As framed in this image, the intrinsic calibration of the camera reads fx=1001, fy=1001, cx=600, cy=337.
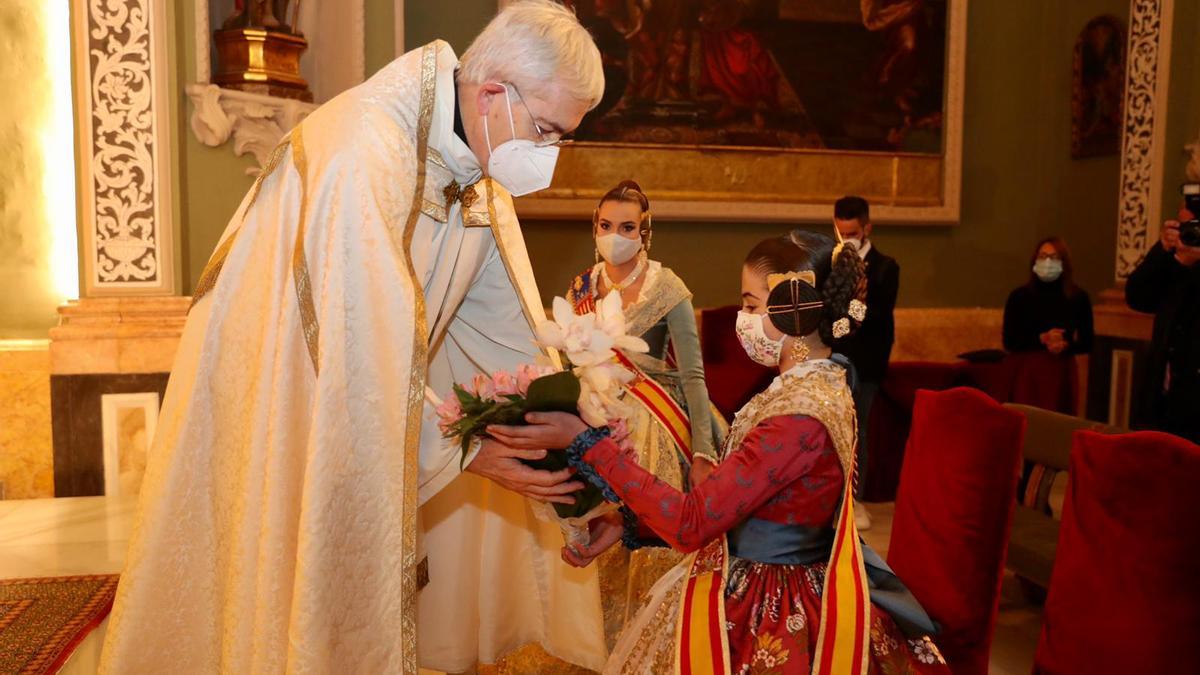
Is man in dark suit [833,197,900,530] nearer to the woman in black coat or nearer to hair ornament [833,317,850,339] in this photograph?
the woman in black coat

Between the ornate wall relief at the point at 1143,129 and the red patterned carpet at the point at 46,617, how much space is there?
674 cm

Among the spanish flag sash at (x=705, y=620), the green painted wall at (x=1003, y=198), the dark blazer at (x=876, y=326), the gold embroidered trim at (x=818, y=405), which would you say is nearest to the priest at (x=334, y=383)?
the spanish flag sash at (x=705, y=620)

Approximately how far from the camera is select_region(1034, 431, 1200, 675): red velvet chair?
7.01 ft

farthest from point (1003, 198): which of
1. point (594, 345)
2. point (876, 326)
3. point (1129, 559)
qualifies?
point (594, 345)

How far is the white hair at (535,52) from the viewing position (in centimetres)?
217

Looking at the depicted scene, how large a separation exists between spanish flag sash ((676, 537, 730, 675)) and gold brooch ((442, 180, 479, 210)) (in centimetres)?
98

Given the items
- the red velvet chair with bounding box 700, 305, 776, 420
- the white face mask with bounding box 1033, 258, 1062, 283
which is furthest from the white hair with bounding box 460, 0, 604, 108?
the white face mask with bounding box 1033, 258, 1062, 283

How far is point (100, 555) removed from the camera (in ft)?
14.2

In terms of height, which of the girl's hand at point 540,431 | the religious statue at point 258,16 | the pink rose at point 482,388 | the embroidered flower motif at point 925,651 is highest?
the religious statue at point 258,16

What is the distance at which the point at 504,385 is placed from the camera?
6.66ft

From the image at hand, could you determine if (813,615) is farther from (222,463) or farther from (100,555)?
(100,555)

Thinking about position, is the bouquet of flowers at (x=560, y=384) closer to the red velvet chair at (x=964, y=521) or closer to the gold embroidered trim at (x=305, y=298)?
the gold embroidered trim at (x=305, y=298)

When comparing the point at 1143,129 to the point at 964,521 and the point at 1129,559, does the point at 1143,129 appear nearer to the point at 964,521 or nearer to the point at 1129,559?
the point at 964,521

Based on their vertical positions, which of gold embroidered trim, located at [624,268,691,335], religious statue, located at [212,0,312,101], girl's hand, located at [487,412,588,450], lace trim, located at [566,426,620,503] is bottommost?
lace trim, located at [566,426,620,503]
